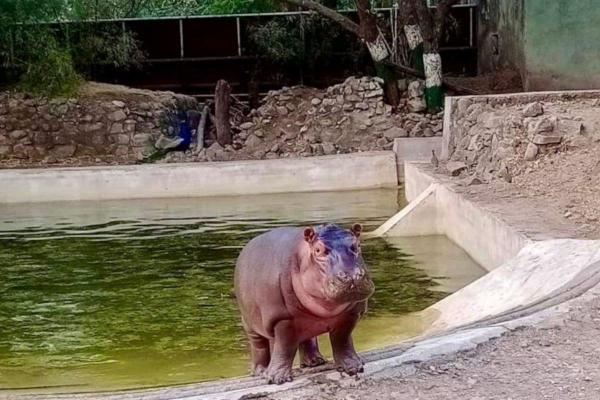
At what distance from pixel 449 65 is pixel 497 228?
12.0 m

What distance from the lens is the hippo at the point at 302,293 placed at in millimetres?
3010

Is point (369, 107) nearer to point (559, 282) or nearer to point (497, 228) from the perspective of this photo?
point (497, 228)

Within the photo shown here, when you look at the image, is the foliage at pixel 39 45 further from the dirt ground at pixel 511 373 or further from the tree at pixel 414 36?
the dirt ground at pixel 511 373

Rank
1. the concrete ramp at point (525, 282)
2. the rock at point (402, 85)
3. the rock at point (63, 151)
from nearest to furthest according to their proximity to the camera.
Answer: the concrete ramp at point (525, 282) → the rock at point (63, 151) → the rock at point (402, 85)

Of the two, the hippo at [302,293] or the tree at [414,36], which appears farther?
the tree at [414,36]

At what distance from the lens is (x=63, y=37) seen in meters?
17.2

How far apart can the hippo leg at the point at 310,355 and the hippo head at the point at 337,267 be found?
0.81 metres

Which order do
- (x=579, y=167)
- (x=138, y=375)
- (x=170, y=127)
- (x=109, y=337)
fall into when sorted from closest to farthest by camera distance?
1. (x=138, y=375)
2. (x=109, y=337)
3. (x=579, y=167)
4. (x=170, y=127)

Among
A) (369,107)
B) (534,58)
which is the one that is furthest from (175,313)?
(534,58)

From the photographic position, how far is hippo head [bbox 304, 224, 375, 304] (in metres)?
2.97

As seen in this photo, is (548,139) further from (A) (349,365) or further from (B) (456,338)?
(A) (349,365)

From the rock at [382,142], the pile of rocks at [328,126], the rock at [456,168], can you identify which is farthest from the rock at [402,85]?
the rock at [456,168]

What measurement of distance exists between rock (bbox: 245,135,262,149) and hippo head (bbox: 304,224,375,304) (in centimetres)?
1271

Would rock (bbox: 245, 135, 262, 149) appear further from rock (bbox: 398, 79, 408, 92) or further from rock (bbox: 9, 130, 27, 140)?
rock (bbox: 9, 130, 27, 140)
